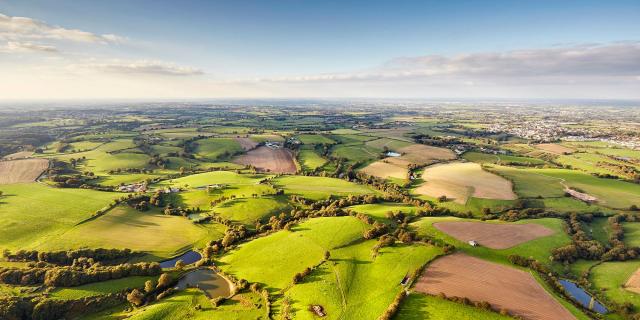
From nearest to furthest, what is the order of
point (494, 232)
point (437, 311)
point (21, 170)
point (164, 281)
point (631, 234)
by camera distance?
point (437, 311) < point (164, 281) < point (494, 232) < point (631, 234) < point (21, 170)

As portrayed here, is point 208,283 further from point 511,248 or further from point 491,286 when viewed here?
point 511,248

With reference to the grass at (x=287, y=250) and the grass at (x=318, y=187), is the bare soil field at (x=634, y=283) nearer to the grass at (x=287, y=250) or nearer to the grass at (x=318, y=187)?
the grass at (x=287, y=250)

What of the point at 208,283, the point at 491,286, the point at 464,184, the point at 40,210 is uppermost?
the point at 464,184

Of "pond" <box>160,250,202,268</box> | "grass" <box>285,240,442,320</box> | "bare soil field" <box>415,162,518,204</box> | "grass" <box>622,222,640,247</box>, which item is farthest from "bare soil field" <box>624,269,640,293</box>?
"pond" <box>160,250,202,268</box>

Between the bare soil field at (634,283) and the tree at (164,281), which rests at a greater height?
the bare soil field at (634,283)

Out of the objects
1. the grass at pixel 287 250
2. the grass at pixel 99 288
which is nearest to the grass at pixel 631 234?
the grass at pixel 287 250

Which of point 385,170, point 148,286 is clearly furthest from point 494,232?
point 148,286

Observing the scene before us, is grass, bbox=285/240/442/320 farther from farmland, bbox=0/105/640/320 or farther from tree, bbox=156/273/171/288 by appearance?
tree, bbox=156/273/171/288
